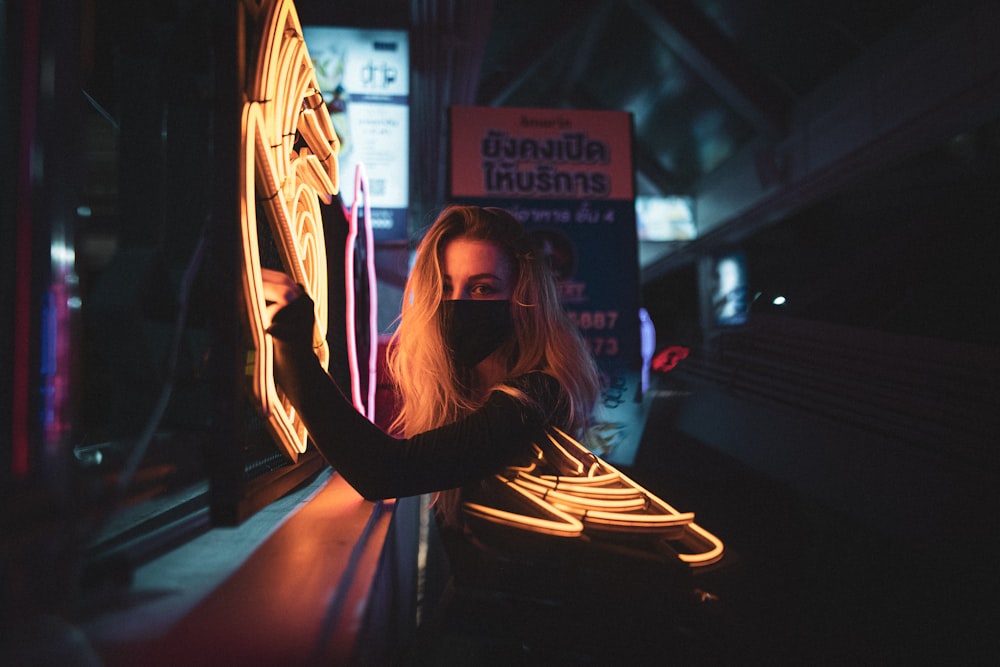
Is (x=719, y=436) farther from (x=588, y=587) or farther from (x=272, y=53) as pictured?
(x=272, y=53)

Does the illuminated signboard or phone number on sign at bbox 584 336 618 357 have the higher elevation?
the illuminated signboard

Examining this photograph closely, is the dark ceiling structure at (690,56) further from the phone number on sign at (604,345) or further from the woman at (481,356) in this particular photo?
the woman at (481,356)

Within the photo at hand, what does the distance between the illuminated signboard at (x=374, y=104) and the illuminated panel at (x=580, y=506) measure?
364cm

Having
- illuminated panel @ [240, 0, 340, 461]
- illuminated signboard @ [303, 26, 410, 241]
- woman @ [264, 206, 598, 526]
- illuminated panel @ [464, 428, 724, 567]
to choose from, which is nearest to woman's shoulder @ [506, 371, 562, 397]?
woman @ [264, 206, 598, 526]

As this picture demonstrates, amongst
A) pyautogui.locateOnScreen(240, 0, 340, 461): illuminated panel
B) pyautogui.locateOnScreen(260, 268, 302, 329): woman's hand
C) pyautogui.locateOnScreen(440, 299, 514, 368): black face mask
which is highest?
pyautogui.locateOnScreen(240, 0, 340, 461): illuminated panel

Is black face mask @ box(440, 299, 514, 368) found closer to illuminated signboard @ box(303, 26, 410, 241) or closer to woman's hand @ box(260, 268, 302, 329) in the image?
woman's hand @ box(260, 268, 302, 329)

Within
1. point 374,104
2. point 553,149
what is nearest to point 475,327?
point 553,149

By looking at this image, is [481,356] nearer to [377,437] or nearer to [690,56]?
[377,437]

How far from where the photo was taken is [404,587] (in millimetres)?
1768

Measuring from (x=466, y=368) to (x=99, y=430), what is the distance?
1.14m

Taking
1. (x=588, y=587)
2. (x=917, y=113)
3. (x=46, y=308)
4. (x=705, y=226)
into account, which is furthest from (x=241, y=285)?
(x=705, y=226)

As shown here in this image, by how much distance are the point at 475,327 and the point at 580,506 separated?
22.5 inches

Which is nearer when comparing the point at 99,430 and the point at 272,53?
the point at 272,53

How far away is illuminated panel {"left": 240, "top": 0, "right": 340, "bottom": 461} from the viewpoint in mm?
1105
